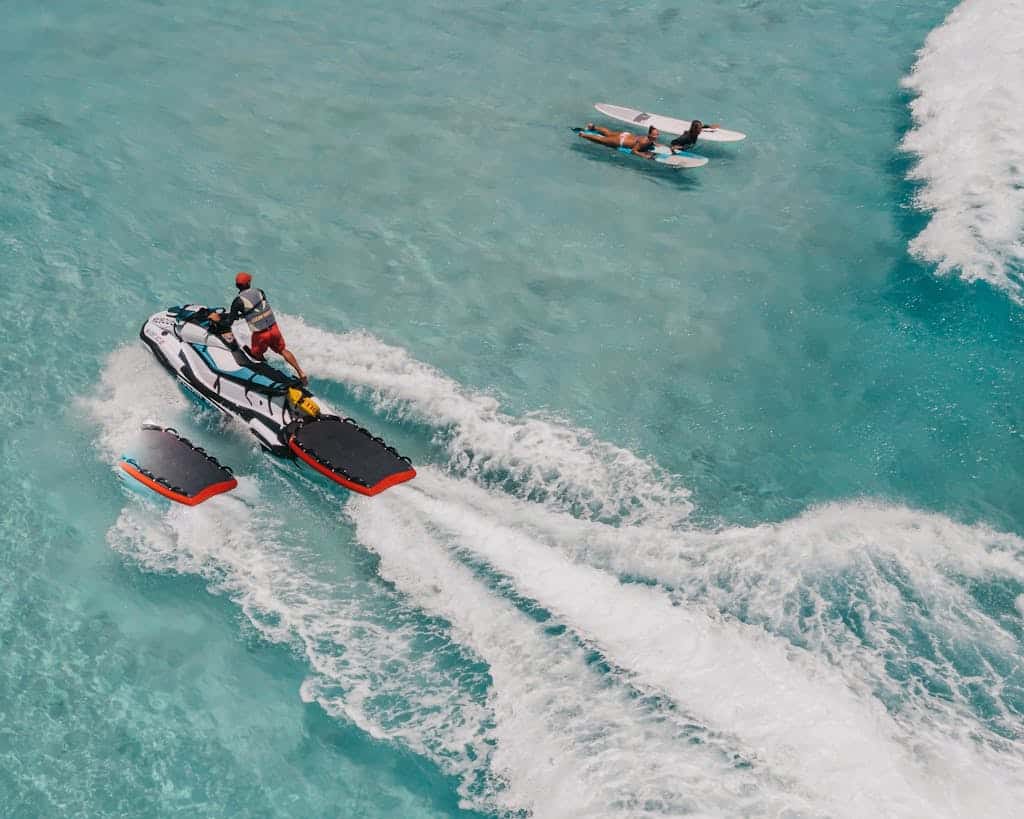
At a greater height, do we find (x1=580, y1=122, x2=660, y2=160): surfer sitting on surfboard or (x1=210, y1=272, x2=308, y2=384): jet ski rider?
→ (x1=580, y1=122, x2=660, y2=160): surfer sitting on surfboard

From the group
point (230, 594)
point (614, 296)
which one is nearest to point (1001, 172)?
point (614, 296)

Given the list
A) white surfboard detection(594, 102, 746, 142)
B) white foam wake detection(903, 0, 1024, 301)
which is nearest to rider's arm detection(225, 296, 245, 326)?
white surfboard detection(594, 102, 746, 142)

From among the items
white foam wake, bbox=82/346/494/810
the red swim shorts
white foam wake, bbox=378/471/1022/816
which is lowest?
white foam wake, bbox=82/346/494/810

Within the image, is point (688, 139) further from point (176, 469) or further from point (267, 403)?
point (176, 469)

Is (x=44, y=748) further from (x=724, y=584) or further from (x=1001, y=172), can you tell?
(x=1001, y=172)

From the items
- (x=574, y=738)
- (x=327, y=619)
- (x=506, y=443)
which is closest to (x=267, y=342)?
(x=506, y=443)

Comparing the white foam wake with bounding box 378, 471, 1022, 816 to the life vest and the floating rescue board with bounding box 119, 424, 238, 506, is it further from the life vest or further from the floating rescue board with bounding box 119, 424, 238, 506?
the life vest
